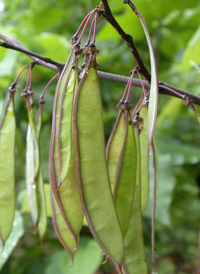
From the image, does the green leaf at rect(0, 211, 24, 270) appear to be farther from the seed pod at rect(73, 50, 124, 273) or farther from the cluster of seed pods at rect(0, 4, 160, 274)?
the seed pod at rect(73, 50, 124, 273)

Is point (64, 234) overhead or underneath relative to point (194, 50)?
underneath

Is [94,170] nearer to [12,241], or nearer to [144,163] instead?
[144,163]

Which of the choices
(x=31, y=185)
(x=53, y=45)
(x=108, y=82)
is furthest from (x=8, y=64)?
(x=31, y=185)

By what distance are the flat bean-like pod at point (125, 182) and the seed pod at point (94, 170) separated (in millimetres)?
29

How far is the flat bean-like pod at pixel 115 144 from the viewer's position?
445mm

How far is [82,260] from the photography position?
106 centimetres

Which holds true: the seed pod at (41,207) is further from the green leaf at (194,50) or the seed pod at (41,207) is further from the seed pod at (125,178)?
the green leaf at (194,50)

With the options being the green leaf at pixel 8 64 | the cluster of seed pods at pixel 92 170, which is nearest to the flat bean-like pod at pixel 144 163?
the cluster of seed pods at pixel 92 170

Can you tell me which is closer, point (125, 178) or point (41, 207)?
point (125, 178)

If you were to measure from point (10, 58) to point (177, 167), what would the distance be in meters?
0.98

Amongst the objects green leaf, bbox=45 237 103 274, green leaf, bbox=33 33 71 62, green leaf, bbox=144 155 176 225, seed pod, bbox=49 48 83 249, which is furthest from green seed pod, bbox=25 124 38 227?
green leaf, bbox=33 33 71 62

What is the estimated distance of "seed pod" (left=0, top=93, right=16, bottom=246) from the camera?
51cm

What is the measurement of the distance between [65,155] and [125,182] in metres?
0.10

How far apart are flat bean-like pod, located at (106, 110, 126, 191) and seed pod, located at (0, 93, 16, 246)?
186 mm
